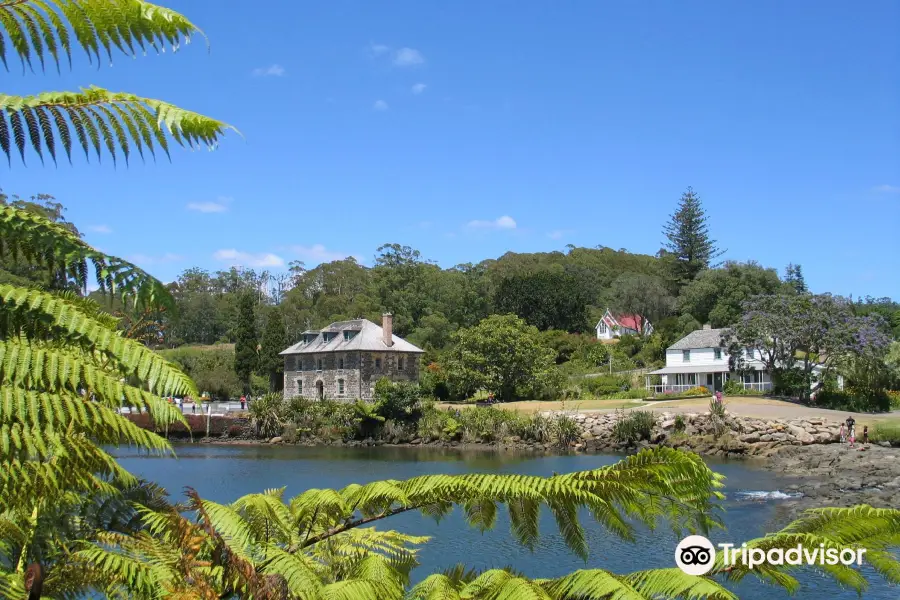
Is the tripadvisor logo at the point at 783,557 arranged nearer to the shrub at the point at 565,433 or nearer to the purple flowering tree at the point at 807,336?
the shrub at the point at 565,433

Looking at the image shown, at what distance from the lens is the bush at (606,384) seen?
47.6 m

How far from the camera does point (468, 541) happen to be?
52.3ft

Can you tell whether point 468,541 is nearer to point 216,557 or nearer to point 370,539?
point 370,539

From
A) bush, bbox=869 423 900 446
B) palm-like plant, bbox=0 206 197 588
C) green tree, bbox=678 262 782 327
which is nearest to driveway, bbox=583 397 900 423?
bush, bbox=869 423 900 446

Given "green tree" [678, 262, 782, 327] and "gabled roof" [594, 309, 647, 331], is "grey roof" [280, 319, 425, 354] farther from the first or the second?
"gabled roof" [594, 309, 647, 331]

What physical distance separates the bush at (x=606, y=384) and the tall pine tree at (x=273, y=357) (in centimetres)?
2125

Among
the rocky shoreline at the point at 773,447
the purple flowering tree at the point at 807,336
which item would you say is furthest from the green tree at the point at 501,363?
the purple flowering tree at the point at 807,336

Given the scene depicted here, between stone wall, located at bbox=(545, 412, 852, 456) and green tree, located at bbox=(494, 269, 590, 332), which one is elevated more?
green tree, located at bbox=(494, 269, 590, 332)

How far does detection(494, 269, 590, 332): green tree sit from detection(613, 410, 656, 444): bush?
31958mm

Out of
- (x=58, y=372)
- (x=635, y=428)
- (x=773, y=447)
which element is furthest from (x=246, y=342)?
(x=58, y=372)

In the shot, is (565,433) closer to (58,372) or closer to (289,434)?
(289,434)

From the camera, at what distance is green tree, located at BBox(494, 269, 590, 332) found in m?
67.8

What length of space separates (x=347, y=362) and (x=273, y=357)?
23.4 ft

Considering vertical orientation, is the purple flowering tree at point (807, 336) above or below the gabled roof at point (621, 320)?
below
